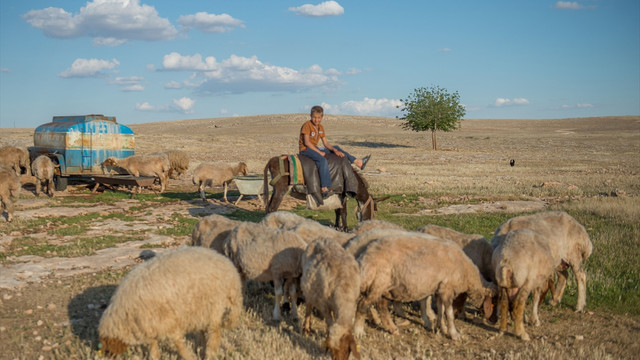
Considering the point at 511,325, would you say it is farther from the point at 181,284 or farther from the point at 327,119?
the point at 327,119

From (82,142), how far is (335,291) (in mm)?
16596

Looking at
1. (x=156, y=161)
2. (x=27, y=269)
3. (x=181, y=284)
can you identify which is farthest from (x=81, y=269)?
(x=156, y=161)

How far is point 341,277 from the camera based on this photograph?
5.25m

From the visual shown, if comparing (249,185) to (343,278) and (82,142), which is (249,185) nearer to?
(82,142)

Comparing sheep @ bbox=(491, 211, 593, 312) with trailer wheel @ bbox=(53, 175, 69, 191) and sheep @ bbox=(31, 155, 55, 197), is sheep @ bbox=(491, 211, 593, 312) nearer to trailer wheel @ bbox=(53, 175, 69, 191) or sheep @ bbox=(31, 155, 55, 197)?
sheep @ bbox=(31, 155, 55, 197)

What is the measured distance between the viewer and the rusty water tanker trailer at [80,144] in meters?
18.5

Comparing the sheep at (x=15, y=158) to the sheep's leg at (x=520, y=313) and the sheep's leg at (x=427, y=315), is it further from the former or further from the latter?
the sheep's leg at (x=520, y=313)

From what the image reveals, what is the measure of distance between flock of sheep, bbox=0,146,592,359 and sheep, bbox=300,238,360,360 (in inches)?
0.4

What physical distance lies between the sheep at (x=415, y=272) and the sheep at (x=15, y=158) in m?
18.8

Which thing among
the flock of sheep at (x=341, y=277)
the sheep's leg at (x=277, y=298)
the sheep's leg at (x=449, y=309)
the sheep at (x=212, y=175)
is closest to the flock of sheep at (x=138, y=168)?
the sheep at (x=212, y=175)

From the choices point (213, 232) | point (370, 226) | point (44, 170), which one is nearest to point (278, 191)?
point (213, 232)

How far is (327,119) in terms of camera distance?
376 feet

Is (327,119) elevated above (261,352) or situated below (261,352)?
above

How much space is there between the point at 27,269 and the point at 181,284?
5105 mm
